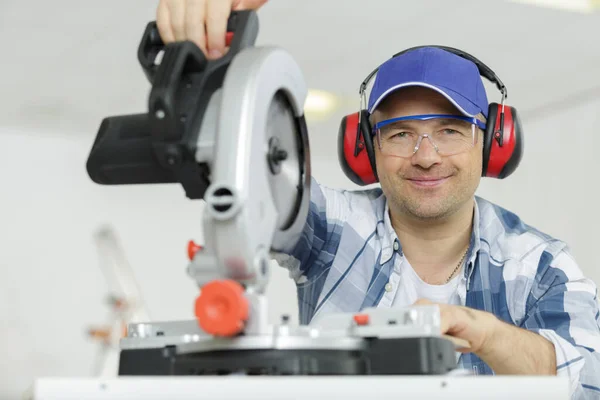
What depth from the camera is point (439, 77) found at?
1.60m

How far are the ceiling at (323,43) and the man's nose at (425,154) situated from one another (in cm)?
254

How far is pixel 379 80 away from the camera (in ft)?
5.50

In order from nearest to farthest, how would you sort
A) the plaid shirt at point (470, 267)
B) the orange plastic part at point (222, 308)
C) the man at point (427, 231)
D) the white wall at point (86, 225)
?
1. the orange plastic part at point (222, 308)
2. the plaid shirt at point (470, 267)
3. the man at point (427, 231)
4. the white wall at point (86, 225)

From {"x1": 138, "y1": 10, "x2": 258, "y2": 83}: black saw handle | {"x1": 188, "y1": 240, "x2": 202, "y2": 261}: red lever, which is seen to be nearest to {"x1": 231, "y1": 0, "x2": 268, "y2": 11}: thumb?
{"x1": 138, "y1": 10, "x2": 258, "y2": 83}: black saw handle

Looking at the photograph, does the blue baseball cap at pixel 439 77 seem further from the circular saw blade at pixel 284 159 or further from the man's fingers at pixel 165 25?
the man's fingers at pixel 165 25

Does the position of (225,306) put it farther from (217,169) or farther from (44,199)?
(44,199)

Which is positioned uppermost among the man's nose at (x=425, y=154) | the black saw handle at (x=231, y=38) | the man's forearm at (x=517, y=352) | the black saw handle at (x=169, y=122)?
the man's nose at (x=425, y=154)

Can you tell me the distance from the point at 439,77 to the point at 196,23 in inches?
28.3

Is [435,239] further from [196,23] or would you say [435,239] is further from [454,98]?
[196,23]

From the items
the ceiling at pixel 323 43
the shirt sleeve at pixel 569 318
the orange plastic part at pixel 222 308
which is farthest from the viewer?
the ceiling at pixel 323 43

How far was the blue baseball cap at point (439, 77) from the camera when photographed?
1603 mm

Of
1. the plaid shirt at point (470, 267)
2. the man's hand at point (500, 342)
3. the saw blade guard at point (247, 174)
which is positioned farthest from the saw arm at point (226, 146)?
the plaid shirt at point (470, 267)

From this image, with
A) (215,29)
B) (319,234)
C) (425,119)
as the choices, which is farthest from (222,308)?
(425,119)

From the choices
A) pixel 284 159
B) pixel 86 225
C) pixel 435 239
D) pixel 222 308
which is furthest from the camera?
pixel 86 225
